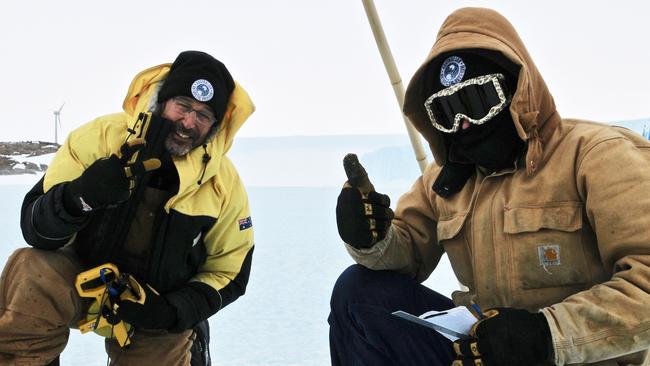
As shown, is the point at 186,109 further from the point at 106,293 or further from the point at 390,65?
the point at 390,65

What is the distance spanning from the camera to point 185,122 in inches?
63.2

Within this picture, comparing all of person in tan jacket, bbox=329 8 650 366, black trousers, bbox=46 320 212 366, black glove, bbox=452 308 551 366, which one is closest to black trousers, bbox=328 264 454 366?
person in tan jacket, bbox=329 8 650 366

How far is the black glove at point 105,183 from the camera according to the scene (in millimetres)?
1360

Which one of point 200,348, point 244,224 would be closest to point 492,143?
point 244,224

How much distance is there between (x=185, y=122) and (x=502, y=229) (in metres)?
0.83

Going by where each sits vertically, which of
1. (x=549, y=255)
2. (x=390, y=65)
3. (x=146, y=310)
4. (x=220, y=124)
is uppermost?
(x=390, y=65)

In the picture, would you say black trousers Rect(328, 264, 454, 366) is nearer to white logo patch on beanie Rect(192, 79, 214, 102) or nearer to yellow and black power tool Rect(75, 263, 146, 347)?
yellow and black power tool Rect(75, 263, 146, 347)

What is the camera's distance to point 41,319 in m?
1.42

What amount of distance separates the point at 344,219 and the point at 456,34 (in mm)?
454

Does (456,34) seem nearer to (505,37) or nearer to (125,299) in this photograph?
(505,37)

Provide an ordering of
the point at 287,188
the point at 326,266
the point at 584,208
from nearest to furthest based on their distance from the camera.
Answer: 1. the point at 584,208
2. the point at 326,266
3. the point at 287,188

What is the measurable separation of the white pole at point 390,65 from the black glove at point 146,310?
3.80 feet

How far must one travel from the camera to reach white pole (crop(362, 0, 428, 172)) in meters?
2.30

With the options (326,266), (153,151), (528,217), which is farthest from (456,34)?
(326,266)
